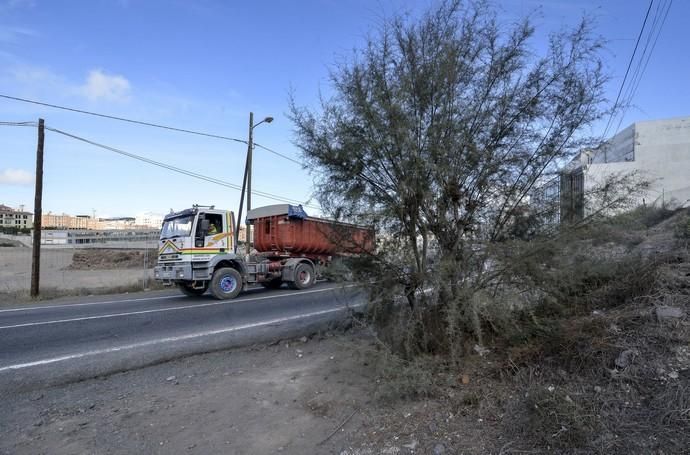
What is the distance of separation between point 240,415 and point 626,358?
10.9ft

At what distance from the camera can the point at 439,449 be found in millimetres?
3281

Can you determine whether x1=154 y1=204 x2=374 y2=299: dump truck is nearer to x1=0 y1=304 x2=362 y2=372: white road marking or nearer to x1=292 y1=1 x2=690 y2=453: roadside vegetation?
x1=0 y1=304 x2=362 y2=372: white road marking

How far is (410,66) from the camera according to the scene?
5.00 m

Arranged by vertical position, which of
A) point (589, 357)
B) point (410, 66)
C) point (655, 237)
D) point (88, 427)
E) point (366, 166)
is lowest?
point (88, 427)

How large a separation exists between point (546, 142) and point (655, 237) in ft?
11.6

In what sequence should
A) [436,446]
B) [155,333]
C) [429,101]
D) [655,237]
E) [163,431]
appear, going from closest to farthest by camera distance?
[436,446] → [163,431] → [429,101] → [655,237] → [155,333]

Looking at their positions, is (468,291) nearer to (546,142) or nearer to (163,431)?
(546,142)

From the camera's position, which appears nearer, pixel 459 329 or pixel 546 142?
pixel 459 329

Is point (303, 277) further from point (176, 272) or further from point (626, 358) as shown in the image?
point (626, 358)

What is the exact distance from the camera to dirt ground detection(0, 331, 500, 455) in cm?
358

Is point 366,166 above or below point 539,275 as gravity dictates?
above

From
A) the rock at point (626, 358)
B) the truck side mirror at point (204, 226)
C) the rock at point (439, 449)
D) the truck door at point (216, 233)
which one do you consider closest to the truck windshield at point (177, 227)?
the truck side mirror at point (204, 226)

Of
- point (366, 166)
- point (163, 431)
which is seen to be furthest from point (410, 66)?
point (163, 431)

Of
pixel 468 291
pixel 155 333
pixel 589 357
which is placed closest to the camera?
pixel 589 357
